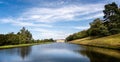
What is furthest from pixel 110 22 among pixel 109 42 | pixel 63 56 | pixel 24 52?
pixel 63 56

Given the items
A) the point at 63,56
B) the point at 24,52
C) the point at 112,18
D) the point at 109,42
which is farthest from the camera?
the point at 112,18

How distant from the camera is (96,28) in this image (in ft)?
319

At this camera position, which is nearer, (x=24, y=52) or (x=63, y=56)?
(x=63, y=56)

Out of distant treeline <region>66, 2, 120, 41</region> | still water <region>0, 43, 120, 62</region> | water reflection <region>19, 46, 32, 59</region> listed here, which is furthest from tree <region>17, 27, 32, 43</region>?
still water <region>0, 43, 120, 62</region>

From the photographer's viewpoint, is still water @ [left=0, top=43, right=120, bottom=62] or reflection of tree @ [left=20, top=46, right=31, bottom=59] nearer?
still water @ [left=0, top=43, right=120, bottom=62]

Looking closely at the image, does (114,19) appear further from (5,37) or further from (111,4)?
(5,37)

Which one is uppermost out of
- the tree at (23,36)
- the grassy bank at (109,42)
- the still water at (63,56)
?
the tree at (23,36)

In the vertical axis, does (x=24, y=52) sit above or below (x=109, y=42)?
below

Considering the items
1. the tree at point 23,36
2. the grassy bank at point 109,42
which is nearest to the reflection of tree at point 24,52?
the grassy bank at point 109,42

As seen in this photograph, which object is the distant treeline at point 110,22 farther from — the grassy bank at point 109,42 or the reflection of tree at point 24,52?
the reflection of tree at point 24,52

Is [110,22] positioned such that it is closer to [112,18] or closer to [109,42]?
[112,18]

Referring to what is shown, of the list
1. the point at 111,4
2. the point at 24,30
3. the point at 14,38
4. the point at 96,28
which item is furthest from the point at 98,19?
the point at 24,30

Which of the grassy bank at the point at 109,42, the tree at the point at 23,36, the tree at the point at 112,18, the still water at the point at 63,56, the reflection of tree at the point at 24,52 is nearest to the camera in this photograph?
the still water at the point at 63,56

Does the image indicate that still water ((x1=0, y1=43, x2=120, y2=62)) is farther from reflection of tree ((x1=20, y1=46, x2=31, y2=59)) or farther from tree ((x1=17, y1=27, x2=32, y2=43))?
tree ((x1=17, y1=27, x2=32, y2=43))
